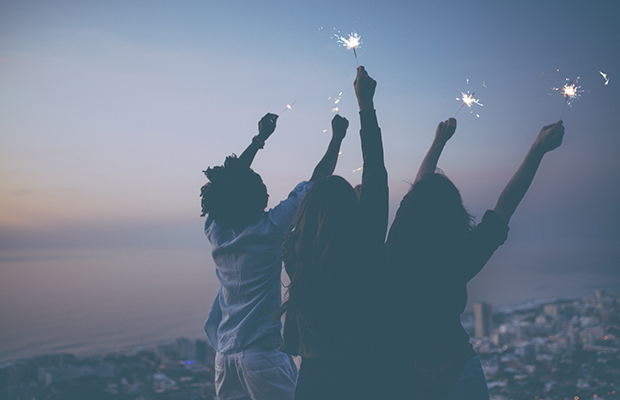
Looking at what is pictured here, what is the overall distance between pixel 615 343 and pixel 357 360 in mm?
6255

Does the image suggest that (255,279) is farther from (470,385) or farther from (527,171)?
(527,171)

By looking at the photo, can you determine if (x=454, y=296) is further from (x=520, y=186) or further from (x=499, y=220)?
(x=520, y=186)

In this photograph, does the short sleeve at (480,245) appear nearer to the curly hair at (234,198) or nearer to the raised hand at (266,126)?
the curly hair at (234,198)

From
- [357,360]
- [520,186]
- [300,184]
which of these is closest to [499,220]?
[520,186]

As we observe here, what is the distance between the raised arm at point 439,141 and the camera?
6.84 ft

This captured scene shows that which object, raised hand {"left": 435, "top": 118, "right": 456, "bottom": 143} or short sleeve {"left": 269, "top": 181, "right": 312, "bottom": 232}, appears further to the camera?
raised hand {"left": 435, "top": 118, "right": 456, "bottom": 143}

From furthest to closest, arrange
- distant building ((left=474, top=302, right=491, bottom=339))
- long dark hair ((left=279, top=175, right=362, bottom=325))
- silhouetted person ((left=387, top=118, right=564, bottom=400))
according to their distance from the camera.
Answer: distant building ((left=474, top=302, right=491, bottom=339))
silhouetted person ((left=387, top=118, right=564, bottom=400))
long dark hair ((left=279, top=175, right=362, bottom=325))

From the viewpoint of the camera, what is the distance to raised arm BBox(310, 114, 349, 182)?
191 cm

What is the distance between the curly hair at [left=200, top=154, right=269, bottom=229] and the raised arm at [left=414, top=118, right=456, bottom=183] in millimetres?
1019

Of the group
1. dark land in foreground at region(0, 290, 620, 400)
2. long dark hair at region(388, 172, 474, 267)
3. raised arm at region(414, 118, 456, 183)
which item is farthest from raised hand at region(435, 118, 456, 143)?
dark land in foreground at region(0, 290, 620, 400)

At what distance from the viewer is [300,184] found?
1.82m

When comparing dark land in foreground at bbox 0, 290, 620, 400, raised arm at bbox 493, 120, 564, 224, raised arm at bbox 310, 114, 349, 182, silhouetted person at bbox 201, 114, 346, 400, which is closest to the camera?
raised arm at bbox 493, 120, 564, 224

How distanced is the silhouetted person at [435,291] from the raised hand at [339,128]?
696 millimetres

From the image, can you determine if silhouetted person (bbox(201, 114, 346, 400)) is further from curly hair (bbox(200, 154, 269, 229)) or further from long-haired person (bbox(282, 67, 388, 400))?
long-haired person (bbox(282, 67, 388, 400))
